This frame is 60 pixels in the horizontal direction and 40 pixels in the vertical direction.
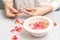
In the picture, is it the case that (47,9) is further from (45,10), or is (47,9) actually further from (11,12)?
(11,12)

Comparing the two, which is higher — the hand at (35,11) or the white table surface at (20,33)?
the hand at (35,11)

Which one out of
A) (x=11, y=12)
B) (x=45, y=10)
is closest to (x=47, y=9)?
(x=45, y=10)

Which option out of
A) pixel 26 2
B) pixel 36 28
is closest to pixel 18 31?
pixel 36 28

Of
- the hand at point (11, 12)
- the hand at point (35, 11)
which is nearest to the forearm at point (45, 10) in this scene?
the hand at point (35, 11)

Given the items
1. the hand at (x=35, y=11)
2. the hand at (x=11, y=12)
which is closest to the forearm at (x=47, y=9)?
the hand at (x=35, y=11)

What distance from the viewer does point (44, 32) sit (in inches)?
31.0

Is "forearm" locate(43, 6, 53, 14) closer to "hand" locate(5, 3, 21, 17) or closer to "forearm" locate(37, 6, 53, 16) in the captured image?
"forearm" locate(37, 6, 53, 16)

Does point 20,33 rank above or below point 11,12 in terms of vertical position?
below

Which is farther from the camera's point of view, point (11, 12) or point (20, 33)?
point (11, 12)

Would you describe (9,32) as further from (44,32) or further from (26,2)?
(26,2)

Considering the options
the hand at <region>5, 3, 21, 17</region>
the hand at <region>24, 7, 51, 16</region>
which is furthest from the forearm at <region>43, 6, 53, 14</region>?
the hand at <region>5, 3, 21, 17</region>

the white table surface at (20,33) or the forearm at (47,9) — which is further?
the forearm at (47,9)

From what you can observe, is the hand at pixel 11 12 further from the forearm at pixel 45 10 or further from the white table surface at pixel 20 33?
the forearm at pixel 45 10

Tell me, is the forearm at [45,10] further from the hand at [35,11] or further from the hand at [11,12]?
the hand at [11,12]
